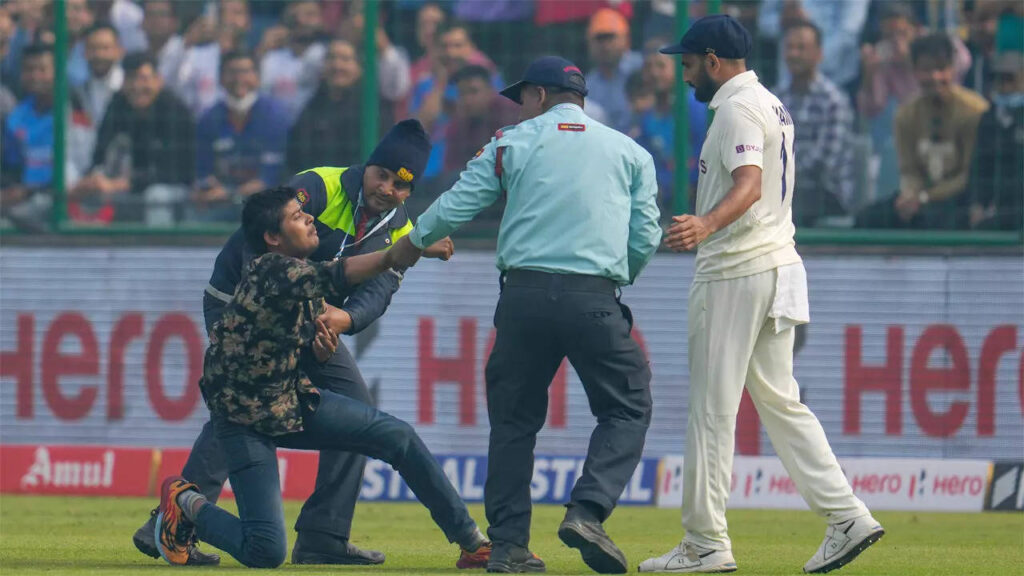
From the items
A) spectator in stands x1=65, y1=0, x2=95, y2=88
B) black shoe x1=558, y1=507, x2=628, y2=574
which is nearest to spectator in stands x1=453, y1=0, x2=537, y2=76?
spectator in stands x1=65, y1=0, x2=95, y2=88

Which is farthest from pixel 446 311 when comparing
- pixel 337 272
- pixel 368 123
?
pixel 337 272

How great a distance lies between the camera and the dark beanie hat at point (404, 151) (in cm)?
761

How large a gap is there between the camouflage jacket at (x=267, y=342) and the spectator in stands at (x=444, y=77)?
6073mm

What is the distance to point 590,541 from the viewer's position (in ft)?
22.4

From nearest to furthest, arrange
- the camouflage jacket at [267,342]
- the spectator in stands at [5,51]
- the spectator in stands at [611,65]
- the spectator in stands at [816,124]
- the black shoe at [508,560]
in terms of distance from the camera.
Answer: the camouflage jacket at [267,342]
the black shoe at [508,560]
the spectator in stands at [816,124]
the spectator in stands at [611,65]
the spectator in stands at [5,51]

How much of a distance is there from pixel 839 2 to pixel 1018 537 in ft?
15.1

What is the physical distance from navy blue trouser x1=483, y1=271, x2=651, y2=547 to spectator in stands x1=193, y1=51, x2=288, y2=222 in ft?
21.4

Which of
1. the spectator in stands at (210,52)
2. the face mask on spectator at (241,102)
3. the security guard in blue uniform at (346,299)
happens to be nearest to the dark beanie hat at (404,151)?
the security guard in blue uniform at (346,299)

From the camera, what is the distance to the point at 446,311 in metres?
13.1

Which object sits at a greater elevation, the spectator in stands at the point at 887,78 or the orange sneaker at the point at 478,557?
the spectator in stands at the point at 887,78

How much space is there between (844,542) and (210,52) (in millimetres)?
7818

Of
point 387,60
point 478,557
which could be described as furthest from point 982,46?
point 478,557

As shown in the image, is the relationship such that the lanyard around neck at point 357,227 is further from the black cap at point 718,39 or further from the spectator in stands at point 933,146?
the spectator in stands at point 933,146

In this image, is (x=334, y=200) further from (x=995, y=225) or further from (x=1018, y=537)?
(x=995, y=225)
